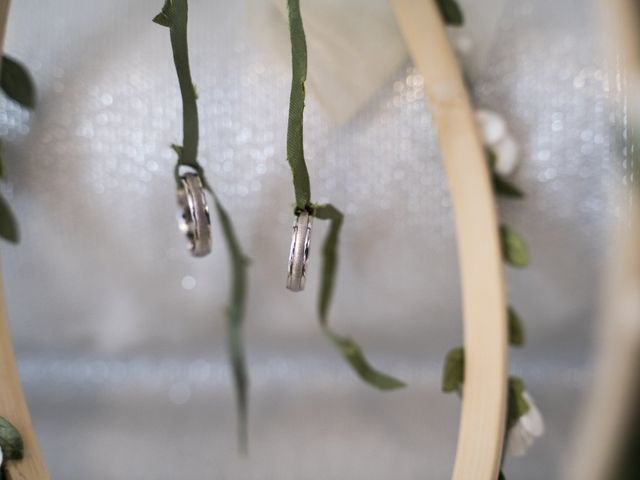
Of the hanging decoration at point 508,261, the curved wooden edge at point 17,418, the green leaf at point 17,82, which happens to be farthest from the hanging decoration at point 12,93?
the hanging decoration at point 508,261

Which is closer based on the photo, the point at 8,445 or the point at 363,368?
the point at 8,445

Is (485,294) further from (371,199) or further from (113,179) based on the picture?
(113,179)

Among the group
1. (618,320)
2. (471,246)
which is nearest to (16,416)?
(471,246)

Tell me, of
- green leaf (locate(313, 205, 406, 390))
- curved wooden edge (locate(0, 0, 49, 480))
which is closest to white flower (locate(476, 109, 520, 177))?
green leaf (locate(313, 205, 406, 390))

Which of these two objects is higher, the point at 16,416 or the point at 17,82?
the point at 17,82

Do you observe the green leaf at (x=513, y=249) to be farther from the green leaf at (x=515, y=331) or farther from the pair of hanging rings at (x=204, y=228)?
the pair of hanging rings at (x=204, y=228)

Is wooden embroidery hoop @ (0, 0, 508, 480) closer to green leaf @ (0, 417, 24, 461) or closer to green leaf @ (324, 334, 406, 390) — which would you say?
green leaf @ (324, 334, 406, 390)

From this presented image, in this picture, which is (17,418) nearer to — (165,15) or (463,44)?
(165,15)
